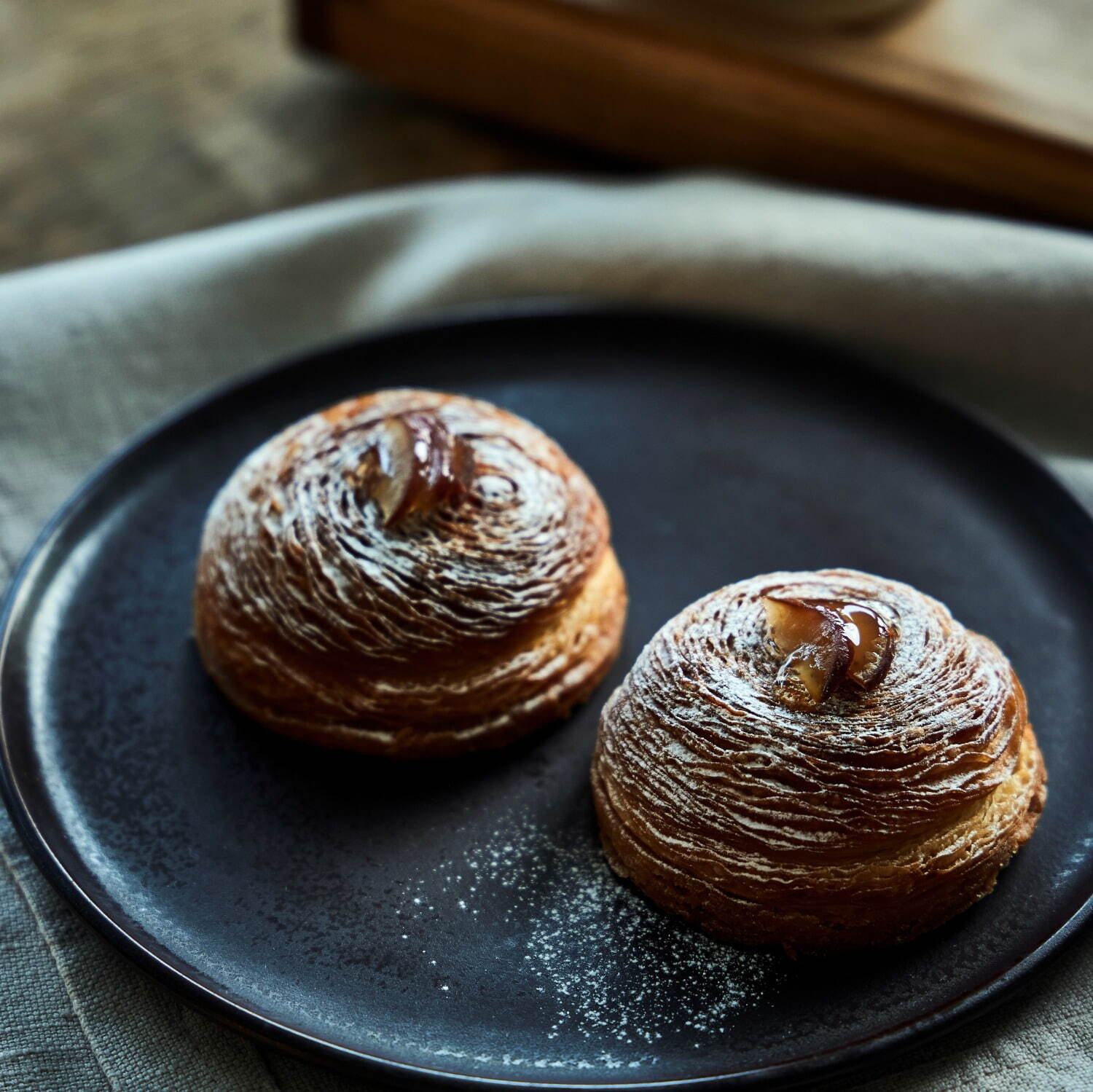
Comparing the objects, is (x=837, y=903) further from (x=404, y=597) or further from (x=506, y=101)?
(x=506, y=101)

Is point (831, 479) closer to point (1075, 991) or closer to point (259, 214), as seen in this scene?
point (1075, 991)

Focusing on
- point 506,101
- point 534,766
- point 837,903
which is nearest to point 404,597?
point 534,766

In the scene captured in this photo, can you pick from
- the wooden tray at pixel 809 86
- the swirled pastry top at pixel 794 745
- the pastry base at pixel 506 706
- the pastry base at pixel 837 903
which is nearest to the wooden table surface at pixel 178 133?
the wooden tray at pixel 809 86

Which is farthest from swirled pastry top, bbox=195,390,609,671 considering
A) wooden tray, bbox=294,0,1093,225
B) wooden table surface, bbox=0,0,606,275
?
wooden table surface, bbox=0,0,606,275

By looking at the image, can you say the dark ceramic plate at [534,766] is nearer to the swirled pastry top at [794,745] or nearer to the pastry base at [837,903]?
the pastry base at [837,903]

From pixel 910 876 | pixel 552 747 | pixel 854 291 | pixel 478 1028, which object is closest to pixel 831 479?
pixel 854 291

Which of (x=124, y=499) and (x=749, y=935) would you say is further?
(x=124, y=499)

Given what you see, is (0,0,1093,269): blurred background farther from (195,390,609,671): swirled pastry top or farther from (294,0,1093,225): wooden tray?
(195,390,609,671): swirled pastry top

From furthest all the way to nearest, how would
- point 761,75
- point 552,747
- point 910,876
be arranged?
point 761,75 → point 552,747 → point 910,876
